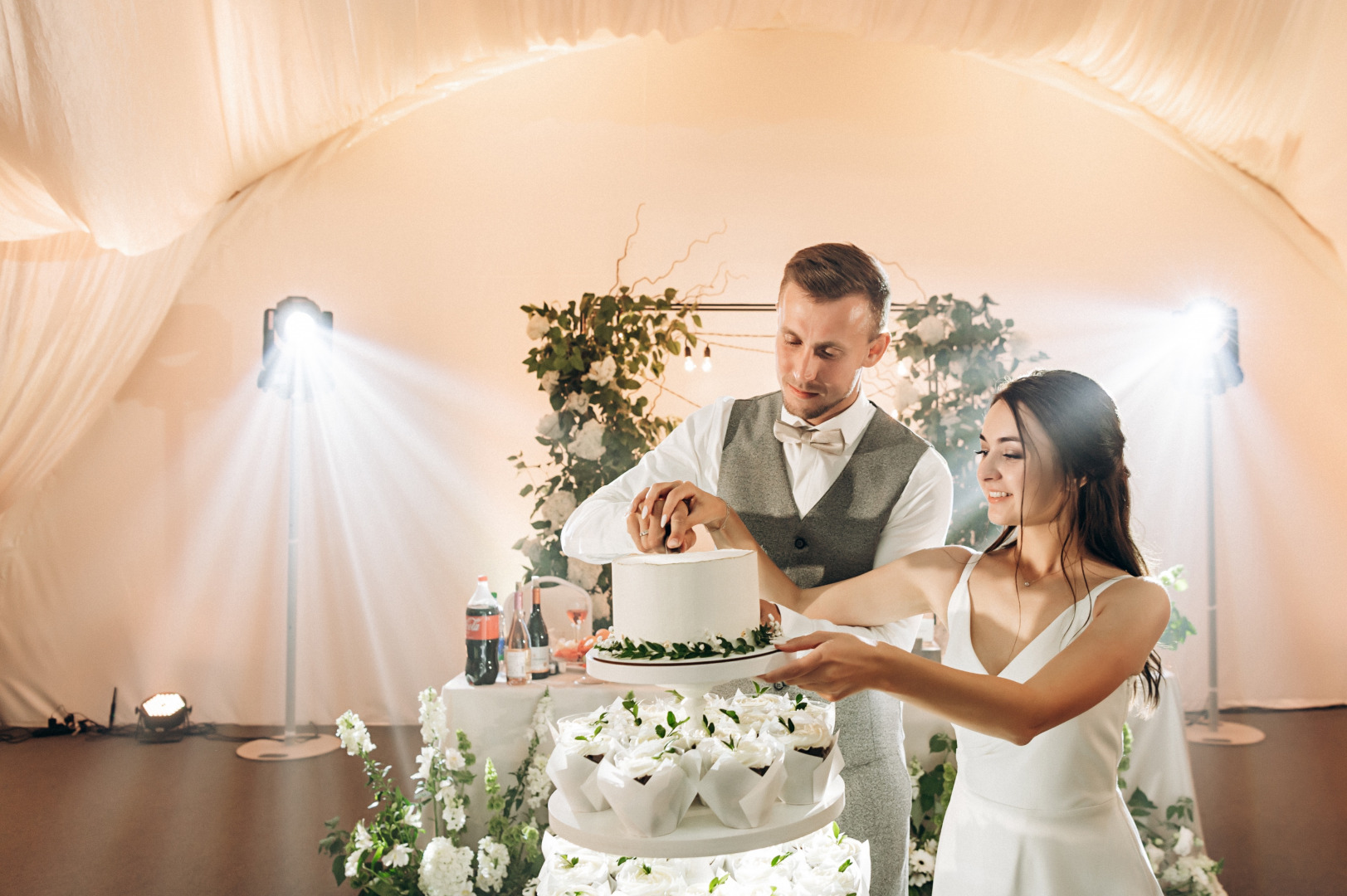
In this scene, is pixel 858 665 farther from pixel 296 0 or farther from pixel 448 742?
pixel 296 0

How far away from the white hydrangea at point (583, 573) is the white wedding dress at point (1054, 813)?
2.12m

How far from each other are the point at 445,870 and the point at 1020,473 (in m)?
2.04

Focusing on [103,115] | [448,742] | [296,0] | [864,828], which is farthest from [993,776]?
[296,0]

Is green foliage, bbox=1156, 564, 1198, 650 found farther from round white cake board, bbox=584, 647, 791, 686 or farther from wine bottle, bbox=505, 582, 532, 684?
round white cake board, bbox=584, 647, 791, 686

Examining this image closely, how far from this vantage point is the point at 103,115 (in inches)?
127

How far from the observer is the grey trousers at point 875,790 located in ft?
6.00

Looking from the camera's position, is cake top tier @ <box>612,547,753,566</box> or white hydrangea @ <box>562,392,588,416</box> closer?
cake top tier @ <box>612,547,753,566</box>

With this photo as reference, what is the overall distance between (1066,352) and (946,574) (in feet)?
15.0

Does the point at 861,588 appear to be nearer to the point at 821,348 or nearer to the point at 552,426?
the point at 821,348

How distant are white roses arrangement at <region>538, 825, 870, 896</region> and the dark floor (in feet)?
7.88

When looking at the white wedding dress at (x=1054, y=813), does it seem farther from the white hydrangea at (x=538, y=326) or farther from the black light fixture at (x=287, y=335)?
the black light fixture at (x=287, y=335)

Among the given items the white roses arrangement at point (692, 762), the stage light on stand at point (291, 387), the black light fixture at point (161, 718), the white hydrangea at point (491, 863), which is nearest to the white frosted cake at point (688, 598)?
the white roses arrangement at point (692, 762)

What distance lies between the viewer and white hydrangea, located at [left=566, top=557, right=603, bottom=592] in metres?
3.55

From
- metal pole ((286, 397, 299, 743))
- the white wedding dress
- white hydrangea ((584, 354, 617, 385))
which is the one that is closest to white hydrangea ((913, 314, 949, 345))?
white hydrangea ((584, 354, 617, 385))
